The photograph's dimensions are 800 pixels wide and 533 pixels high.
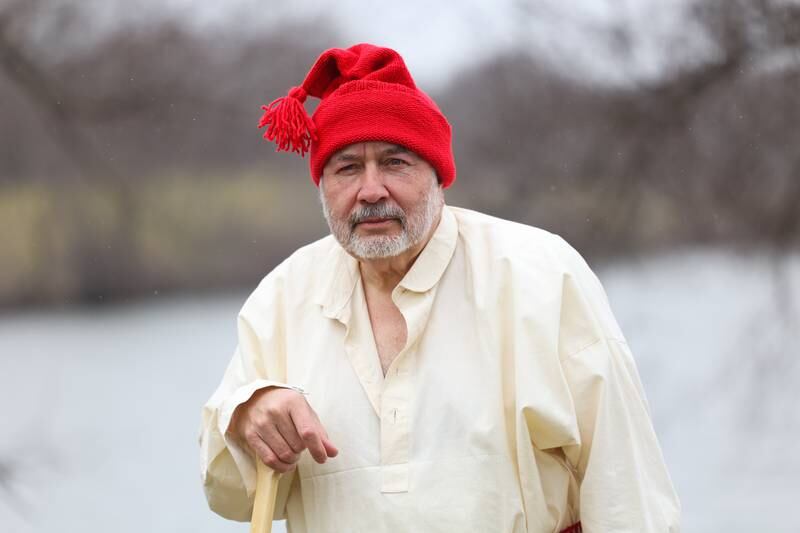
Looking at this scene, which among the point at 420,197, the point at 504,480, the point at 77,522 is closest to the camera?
the point at 504,480

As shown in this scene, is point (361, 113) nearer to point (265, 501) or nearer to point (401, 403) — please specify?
point (401, 403)

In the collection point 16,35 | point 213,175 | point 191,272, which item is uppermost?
point 16,35

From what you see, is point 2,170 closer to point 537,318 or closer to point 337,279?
point 337,279

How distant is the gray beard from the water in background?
132cm

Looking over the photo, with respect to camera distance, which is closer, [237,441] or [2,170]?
[237,441]

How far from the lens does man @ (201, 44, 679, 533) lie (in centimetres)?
174

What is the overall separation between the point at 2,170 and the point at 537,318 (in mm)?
1878

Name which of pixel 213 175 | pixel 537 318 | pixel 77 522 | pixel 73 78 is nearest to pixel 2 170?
pixel 73 78

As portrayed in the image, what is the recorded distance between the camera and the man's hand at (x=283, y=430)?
1709 mm

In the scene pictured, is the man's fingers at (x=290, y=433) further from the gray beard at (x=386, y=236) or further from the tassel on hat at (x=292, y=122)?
the tassel on hat at (x=292, y=122)

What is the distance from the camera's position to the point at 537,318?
5.81ft

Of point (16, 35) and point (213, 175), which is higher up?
point (16, 35)

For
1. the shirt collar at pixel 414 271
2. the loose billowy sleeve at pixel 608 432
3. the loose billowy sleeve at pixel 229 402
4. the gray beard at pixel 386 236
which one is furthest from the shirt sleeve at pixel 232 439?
the loose billowy sleeve at pixel 608 432

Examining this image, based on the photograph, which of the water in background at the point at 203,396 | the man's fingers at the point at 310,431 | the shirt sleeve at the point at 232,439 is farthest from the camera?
the water in background at the point at 203,396
